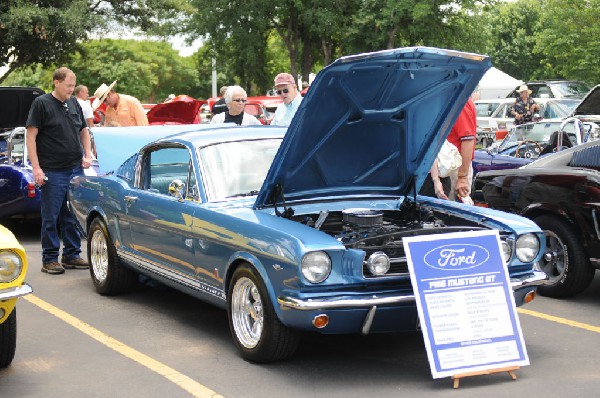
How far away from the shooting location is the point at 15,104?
1523cm

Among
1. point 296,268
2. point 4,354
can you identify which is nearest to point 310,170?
point 296,268

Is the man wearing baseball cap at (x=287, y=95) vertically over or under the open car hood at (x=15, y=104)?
over

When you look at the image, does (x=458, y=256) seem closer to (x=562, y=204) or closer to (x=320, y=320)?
(x=320, y=320)

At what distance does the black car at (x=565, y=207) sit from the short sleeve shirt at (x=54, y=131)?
4102mm

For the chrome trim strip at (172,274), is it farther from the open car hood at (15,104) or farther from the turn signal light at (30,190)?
the open car hood at (15,104)

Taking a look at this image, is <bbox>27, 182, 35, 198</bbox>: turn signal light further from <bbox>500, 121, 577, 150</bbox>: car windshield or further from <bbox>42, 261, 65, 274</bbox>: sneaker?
<bbox>500, 121, 577, 150</bbox>: car windshield

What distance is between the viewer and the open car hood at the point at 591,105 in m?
15.6

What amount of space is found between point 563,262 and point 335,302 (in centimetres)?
329

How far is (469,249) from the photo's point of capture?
19.5 feet

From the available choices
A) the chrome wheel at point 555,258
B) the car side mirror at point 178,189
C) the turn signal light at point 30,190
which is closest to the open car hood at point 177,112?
the turn signal light at point 30,190

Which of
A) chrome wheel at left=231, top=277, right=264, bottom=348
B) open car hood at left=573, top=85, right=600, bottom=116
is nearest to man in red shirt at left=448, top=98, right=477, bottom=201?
chrome wheel at left=231, top=277, right=264, bottom=348

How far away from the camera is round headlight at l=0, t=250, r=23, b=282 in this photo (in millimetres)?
5574

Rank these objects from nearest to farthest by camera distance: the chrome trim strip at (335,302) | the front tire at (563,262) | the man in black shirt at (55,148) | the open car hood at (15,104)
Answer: the chrome trim strip at (335,302)
the front tire at (563,262)
the man in black shirt at (55,148)
the open car hood at (15,104)

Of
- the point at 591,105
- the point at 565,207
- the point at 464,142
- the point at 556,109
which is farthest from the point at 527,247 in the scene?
the point at 556,109
